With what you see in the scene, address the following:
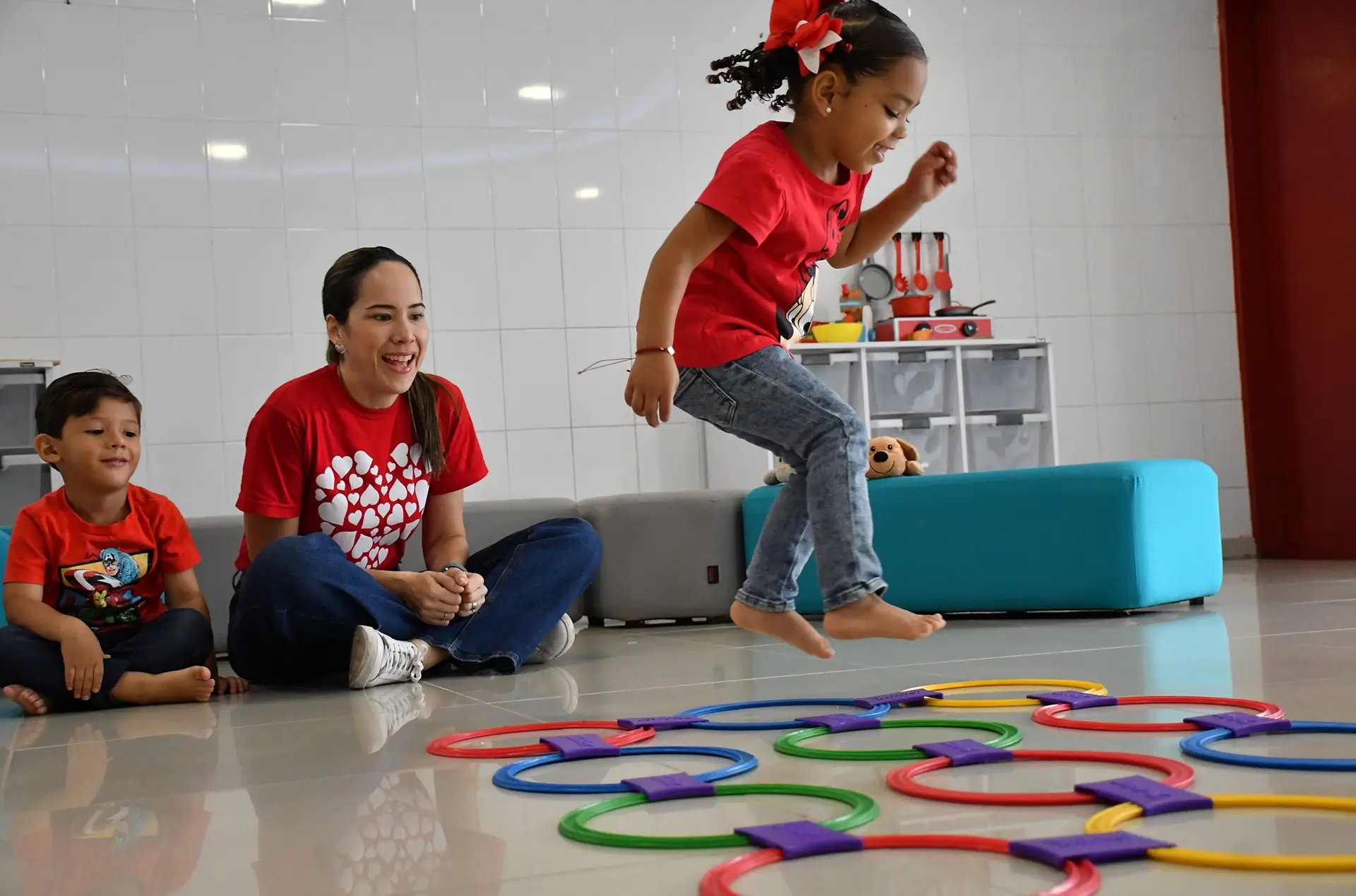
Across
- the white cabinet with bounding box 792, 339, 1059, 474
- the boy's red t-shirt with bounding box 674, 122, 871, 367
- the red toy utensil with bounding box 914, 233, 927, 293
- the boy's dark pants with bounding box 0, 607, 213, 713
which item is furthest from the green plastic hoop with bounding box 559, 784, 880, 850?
the red toy utensil with bounding box 914, 233, 927, 293

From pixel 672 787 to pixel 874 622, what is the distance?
0.60 m

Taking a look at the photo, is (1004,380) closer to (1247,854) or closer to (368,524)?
(368,524)

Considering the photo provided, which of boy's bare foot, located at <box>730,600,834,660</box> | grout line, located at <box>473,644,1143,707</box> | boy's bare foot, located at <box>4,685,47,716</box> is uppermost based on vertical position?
boy's bare foot, located at <box>730,600,834,660</box>

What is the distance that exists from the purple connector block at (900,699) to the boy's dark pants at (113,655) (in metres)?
1.45

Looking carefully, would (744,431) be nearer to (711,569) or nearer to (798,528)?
(798,528)

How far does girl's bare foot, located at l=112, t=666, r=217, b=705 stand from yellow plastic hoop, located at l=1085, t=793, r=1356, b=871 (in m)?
1.94

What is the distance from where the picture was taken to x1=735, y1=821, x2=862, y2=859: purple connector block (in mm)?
1169

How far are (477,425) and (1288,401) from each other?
3526 millimetres

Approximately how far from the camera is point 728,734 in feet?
6.30

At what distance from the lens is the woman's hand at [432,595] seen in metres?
2.83

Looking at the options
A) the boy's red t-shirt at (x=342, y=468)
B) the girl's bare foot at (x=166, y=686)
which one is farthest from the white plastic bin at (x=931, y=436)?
the girl's bare foot at (x=166, y=686)

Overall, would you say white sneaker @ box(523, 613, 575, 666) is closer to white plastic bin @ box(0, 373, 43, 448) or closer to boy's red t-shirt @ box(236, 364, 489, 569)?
boy's red t-shirt @ box(236, 364, 489, 569)

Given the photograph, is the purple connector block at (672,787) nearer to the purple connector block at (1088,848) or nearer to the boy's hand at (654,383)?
the purple connector block at (1088,848)

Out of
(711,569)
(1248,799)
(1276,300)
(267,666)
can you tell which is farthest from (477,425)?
(1248,799)
